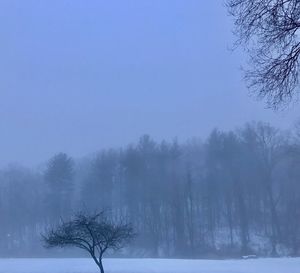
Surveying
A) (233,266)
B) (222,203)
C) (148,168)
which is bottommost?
(233,266)

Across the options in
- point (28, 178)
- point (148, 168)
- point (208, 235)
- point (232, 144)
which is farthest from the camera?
point (28, 178)

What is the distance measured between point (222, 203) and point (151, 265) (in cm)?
3506

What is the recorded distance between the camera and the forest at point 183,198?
2307 inches

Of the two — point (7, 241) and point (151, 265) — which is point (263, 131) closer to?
point (151, 265)

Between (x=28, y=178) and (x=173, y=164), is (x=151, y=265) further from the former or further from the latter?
(x=28, y=178)

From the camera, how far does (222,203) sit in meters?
68.4

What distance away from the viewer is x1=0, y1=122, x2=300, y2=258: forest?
58.6 meters

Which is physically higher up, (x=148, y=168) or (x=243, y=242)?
(x=148, y=168)

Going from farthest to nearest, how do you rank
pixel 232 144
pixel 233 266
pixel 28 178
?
pixel 28 178 < pixel 232 144 < pixel 233 266

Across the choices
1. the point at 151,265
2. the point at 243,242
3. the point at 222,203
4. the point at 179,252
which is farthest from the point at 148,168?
the point at 151,265

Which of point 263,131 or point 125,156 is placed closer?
point 263,131

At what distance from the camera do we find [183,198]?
69.2 metres

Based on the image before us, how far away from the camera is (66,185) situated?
75.7 meters

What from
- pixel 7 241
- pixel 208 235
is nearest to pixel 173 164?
pixel 208 235
